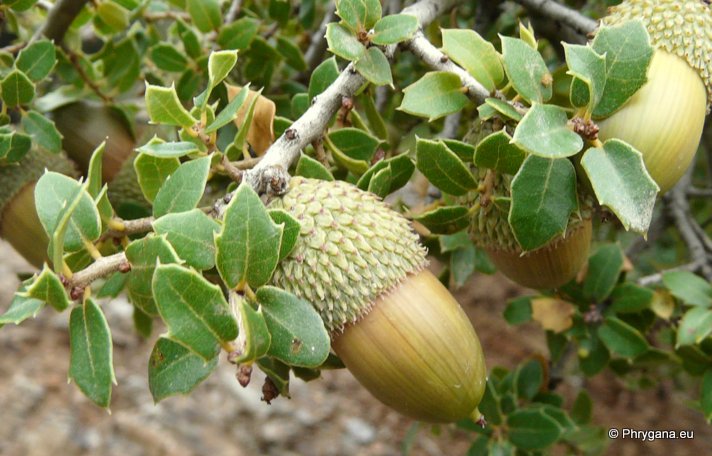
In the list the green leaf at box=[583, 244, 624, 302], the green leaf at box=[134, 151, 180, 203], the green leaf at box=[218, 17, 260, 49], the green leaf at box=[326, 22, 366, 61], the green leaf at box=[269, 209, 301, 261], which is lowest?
the green leaf at box=[583, 244, 624, 302]

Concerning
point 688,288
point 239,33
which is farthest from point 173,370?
point 688,288

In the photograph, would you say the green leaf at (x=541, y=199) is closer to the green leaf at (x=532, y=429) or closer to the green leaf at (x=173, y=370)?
the green leaf at (x=173, y=370)

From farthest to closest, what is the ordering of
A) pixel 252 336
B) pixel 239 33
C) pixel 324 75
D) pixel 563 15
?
pixel 239 33 < pixel 563 15 < pixel 324 75 < pixel 252 336

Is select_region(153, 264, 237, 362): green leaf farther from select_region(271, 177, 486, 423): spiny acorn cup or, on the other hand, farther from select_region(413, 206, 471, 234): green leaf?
select_region(413, 206, 471, 234): green leaf

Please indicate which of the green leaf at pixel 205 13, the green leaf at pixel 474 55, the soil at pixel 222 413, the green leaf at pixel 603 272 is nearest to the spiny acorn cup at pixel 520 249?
the green leaf at pixel 474 55

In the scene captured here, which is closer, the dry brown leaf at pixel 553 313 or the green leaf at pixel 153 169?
the green leaf at pixel 153 169

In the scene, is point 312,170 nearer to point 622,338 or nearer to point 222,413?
point 622,338

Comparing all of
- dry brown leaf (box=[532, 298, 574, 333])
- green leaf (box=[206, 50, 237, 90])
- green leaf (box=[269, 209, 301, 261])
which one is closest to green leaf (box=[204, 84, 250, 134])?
green leaf (box=[206, 50, 237, 90])
